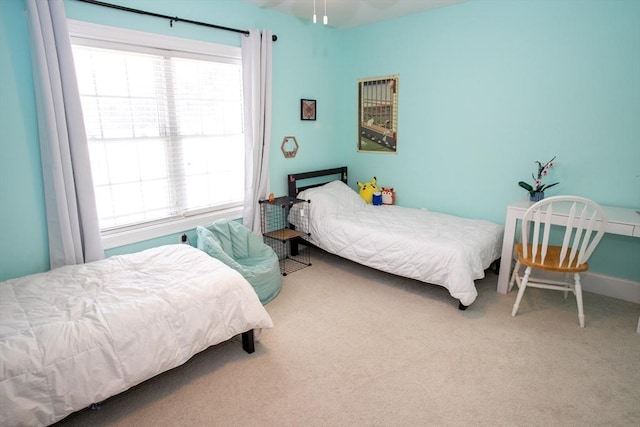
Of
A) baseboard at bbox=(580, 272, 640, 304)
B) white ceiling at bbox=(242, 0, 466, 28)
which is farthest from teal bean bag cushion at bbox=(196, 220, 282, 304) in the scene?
baseboard at bbox=(580, 272, 640, 304)

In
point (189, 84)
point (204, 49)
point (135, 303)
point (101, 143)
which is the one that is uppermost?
point (204, 49)

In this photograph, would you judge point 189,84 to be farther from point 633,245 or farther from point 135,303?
point 633,245

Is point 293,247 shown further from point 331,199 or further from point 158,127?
point 158,127

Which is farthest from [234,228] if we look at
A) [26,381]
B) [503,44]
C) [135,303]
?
[503,44]

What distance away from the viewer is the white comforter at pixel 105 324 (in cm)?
150

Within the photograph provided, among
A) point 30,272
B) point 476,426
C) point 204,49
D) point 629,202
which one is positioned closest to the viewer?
point 476,426

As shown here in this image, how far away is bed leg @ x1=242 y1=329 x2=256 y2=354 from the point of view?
2.28 meters

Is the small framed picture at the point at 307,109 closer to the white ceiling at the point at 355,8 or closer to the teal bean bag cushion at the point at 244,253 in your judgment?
the white ceiling at the point at 355,8

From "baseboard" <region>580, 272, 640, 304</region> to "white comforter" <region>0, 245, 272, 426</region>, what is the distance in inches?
111

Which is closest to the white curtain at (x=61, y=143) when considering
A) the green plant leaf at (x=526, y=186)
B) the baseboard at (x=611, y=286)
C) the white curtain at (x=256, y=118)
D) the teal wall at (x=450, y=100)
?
the teal wall at (x=450, y=100)

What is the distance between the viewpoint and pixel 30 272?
7.75ft

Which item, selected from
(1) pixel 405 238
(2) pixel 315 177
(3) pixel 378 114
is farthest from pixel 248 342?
(3) pixel 378 114

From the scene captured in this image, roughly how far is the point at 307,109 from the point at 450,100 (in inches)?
60.0

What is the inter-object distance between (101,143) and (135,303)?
1.39m
